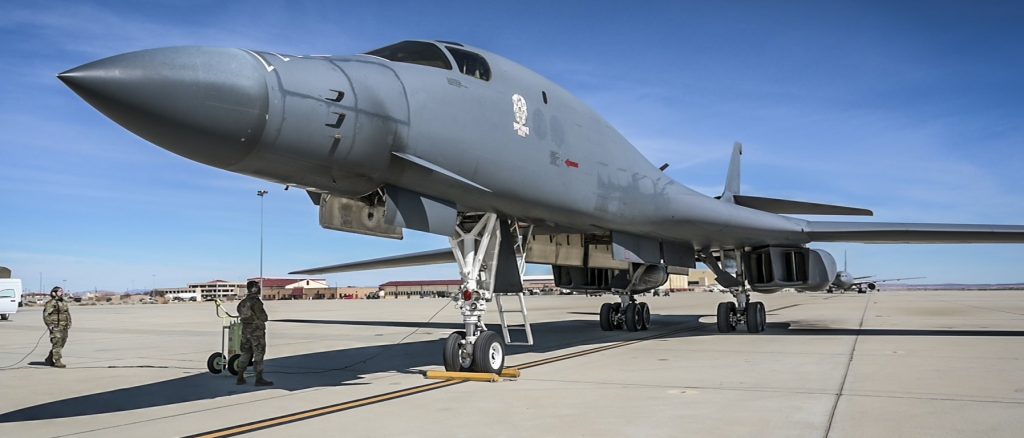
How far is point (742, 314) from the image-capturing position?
1616 cm

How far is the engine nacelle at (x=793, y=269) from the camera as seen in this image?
1520 centimetres

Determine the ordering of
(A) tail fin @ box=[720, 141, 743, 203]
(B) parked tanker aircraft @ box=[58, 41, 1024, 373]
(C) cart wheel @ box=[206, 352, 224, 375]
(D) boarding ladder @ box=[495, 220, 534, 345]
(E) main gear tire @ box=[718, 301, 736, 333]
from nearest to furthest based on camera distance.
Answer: (B) parked tanker aircraft @ box=[58, 41, 1024, 373] < (C) cart wheel @ box=[206, 352, 224, 375] < (D) boarding ladder @ box=[495, 220, 534, 345] < (E) main gear tire @ box=[718, 301, 736, 333] < (A) tail fin @ box=[720, 141, 743, 203]

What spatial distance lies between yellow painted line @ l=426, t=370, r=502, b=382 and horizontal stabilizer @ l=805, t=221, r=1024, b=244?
9216 millimetres

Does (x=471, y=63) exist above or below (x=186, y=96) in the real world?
above

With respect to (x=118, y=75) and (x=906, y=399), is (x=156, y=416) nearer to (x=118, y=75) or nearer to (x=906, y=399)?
(x=118, y=75)

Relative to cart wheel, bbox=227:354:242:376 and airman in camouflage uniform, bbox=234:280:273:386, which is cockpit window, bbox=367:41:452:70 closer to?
airman in camouflage uniform, bbox=234:280:273:386

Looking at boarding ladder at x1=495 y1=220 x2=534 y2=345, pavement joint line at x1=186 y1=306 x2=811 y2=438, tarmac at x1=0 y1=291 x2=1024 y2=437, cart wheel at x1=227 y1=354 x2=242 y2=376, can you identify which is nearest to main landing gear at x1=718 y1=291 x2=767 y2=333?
tarmac at x1=0 y1=291 x2=1024 y2=437

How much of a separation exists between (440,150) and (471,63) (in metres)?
1.37

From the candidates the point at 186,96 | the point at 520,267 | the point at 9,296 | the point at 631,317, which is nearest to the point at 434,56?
the point at 186,96

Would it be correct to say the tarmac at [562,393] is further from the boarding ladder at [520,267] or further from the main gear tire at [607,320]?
the main gear tire at [607,320]

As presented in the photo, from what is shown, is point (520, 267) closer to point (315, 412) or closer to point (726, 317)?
point (315, 412)

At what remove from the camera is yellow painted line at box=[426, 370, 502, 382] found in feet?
26.0

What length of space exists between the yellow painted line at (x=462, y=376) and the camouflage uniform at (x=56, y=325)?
19.5 feet

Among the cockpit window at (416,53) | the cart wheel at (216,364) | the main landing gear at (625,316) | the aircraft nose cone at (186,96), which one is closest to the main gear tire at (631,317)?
the main landing gear at (625,316)
